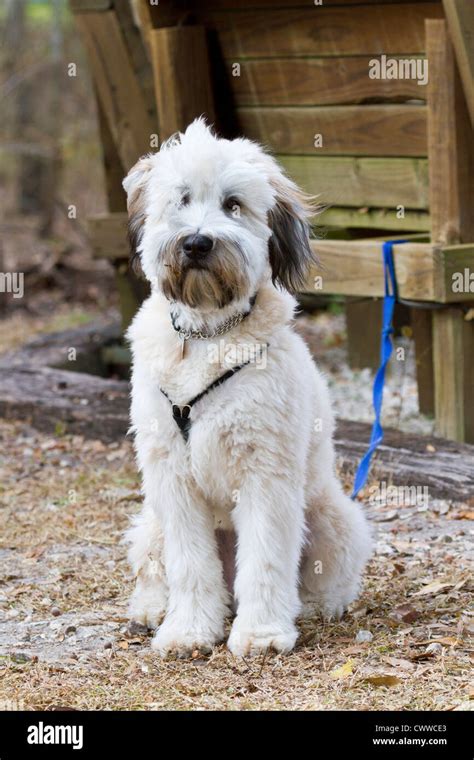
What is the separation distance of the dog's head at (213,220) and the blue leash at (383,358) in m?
1.88

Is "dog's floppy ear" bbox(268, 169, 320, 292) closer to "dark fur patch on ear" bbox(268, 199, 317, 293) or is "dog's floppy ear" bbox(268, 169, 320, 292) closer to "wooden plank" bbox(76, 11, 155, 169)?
"dark fur patch on ear" bbox(268, 199, 317, 293)

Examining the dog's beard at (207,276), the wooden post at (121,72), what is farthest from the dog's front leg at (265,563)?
the wooden post at (121,72)

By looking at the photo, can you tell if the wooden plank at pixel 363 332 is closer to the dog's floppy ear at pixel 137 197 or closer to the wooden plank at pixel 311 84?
the wooden plank at pixel 311 84

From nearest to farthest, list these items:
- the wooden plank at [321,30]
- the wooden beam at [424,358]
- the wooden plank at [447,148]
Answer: the wooden plank at [447,148] → the wooden plank at [321,30] → the wooden beam at [424,358]

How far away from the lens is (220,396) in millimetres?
4395

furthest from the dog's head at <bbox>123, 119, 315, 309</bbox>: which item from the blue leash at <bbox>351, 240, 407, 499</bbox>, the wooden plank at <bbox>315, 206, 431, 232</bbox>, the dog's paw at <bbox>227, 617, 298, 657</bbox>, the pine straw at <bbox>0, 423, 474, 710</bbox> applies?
the wooden plank at <bbox>315, 206, 431, 232</bbox>

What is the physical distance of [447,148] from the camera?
6.68 m

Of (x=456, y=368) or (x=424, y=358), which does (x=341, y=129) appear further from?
(x=456, y=368)

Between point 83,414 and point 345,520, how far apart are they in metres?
3.59

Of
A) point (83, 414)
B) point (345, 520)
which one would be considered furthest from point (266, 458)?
point (83, 414)

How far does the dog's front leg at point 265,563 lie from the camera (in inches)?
172

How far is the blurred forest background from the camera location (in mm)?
14289

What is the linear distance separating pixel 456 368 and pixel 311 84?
7.37ft

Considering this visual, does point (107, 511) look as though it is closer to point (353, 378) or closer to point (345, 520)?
point (345, 520)
